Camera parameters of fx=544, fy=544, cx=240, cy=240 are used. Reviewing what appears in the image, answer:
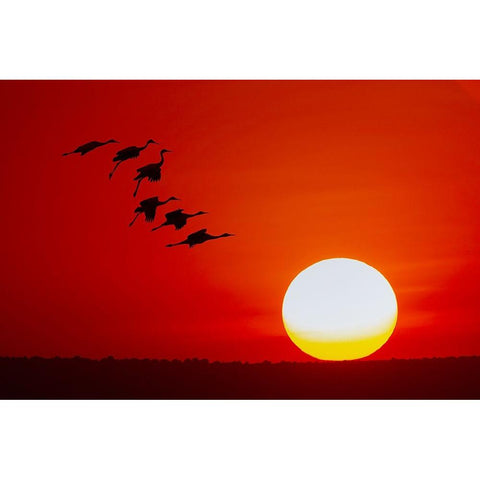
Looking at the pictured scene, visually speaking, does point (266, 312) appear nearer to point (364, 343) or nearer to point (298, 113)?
Result: point (364, 343)

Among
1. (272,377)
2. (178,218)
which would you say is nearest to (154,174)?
(178,218)

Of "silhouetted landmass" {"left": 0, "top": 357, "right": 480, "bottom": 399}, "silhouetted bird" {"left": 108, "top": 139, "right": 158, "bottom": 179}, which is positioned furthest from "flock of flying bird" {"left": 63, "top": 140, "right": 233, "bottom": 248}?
"silhouetted landmass" {"left": 0, "top": 357, "right": 480, "bottom": 399}

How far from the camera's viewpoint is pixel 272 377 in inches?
98.7

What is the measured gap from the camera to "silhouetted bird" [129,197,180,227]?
2537mm

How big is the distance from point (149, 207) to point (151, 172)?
0.54 ft

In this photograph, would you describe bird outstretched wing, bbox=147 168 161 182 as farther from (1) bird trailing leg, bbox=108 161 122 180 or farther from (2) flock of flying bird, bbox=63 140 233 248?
(1) bird trailing leg, bbox=108 161 122 180

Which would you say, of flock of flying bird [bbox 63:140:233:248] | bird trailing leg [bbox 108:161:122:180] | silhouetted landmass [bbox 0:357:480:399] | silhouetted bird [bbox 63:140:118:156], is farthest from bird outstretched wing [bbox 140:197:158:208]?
silhouetted landmass [bbox 0:357:480:399]

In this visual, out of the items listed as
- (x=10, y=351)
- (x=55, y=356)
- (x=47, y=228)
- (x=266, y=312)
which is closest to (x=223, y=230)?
(x=266, y=312)

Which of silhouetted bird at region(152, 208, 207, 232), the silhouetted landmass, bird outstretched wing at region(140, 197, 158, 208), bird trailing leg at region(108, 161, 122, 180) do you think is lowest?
the silhouetted landmass

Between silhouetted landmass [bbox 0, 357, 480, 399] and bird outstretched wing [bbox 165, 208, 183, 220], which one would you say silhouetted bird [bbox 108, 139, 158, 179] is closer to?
bird outstretched wing [bbox 165, 208, 183, 220]

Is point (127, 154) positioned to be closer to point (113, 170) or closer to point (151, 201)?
point (113, 170)

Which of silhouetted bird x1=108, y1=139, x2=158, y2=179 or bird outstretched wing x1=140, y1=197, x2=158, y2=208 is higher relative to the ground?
silhouetted bird x1=108, y1=139, x2=158, y2=179

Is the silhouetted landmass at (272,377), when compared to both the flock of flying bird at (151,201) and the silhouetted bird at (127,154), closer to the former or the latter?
the flock of flying bird at (151,201)

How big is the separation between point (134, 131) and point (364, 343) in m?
1.44
